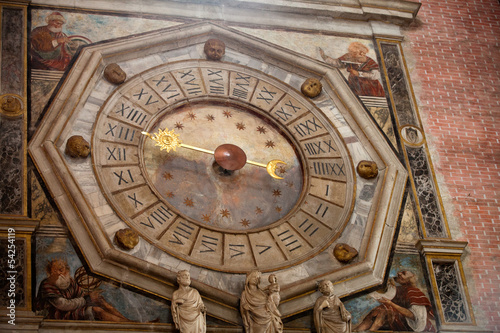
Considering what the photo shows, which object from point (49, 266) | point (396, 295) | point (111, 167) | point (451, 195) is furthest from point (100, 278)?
point (451, 195)

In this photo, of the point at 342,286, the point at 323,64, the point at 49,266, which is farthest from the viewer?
the point at 323,64

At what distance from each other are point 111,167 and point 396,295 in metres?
3.33

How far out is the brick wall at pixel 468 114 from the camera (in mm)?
8477

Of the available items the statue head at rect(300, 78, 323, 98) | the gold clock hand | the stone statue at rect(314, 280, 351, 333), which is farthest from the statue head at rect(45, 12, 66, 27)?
the stone statue at rect(314, 280, 351, 333)

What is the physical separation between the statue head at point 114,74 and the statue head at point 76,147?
955mm

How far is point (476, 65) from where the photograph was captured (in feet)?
32.9

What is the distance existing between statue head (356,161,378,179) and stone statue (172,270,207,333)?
2582mm

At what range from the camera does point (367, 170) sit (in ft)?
28.2

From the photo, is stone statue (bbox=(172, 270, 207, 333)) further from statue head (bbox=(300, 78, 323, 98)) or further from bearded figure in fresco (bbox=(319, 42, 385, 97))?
bearded figure in fresco (bbox=(319, 42, 385, 97))

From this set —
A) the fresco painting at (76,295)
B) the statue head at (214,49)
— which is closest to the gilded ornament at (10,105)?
the fresco painting at (76,295)

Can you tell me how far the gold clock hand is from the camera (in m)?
8.22

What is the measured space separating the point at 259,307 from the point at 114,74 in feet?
10.3

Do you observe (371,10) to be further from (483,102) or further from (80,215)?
(80,215)

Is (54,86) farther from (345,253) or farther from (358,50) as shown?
(358,50)
